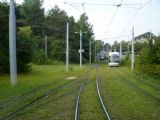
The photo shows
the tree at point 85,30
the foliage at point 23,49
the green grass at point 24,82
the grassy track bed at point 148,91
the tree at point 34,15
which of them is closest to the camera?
the grassy track bed at point 148,91

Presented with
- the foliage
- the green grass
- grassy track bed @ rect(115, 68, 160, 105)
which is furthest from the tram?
grassy track bed @ rect(115, 68, 160, 105)

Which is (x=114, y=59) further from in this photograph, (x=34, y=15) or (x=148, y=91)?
(x=148, y=91)

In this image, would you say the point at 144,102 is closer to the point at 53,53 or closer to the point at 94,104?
the point at 94,104

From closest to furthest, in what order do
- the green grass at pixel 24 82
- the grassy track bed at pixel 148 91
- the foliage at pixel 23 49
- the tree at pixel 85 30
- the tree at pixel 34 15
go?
the grassy track bed at pixel 148 91 < the green grass at pixel 24 82 < the foliage at pixel 23 49 < the tree at pixel 34 15 < the tree at pixel 85 30

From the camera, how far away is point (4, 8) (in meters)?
39.7

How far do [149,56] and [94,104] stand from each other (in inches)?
880

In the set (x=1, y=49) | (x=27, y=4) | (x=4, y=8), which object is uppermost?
(x=27, y=4)

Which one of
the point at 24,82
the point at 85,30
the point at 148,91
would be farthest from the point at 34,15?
the point at 148,91

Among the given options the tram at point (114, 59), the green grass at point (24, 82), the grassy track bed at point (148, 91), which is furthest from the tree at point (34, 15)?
the grassy track bed at point (148, 91)

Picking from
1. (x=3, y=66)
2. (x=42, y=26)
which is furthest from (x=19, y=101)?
(x=42, y=26)

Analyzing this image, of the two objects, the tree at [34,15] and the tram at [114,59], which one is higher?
the tree at [34,15]

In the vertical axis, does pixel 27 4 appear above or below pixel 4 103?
above

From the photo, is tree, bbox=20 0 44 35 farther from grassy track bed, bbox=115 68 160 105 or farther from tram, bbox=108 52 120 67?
grassy track bed, bbox=115 68 160 105

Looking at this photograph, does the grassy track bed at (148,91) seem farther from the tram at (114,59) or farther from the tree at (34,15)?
the tree at (34,15)
